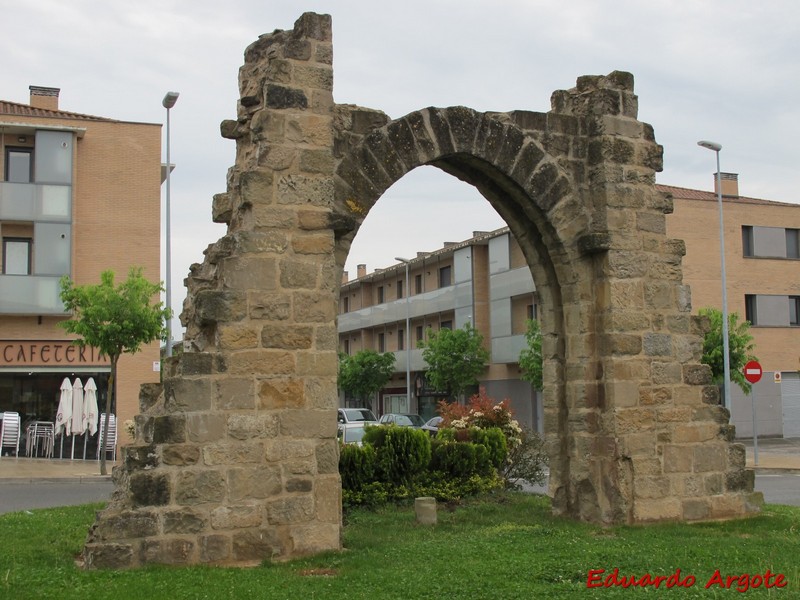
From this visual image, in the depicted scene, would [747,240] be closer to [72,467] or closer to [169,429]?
[72,467]

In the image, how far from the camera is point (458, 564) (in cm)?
736

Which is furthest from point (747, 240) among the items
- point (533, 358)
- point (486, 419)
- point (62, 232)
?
point (62, 232)

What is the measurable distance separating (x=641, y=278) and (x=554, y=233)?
1.03 metres

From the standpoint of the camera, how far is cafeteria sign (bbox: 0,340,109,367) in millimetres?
24312

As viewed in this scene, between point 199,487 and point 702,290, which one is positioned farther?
point 702,290

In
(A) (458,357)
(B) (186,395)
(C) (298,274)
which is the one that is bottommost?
(B) (186,395)

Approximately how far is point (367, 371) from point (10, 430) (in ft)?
71.5

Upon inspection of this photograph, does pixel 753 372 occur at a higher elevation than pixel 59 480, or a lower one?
higher

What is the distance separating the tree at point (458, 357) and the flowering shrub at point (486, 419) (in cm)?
2063

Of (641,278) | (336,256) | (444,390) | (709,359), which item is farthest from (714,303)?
(336,256)

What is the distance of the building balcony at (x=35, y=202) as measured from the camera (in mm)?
24328

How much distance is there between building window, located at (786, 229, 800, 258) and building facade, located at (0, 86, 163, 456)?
2176 centimetres

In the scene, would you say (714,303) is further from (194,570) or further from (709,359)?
(194,570)

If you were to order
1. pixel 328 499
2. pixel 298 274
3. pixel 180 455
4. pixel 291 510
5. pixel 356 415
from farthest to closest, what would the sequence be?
1. pixel 356 415
2. pixel 298 274
3. pixel 328 499
4. pixel 291 510
5. pixel 180 455
